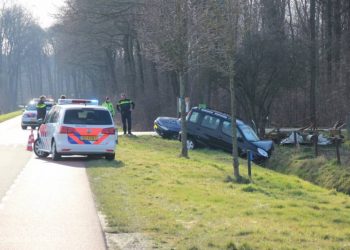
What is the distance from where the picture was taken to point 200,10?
20641 mm

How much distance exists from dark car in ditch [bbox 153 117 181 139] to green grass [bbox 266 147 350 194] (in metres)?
5.85

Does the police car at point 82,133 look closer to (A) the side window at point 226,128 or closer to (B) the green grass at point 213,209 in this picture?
(B) the green grass at point 213,209

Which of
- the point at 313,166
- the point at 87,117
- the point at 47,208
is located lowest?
the point at 313,166

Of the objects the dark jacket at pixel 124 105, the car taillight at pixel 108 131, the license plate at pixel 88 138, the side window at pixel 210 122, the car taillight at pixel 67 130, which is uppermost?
the dark jacket at pixel 124 105

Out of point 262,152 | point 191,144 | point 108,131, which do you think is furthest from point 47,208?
point 191,144

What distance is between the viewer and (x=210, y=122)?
85.1ft

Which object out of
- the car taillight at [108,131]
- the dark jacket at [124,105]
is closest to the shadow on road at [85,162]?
the car taillight at [108,131]

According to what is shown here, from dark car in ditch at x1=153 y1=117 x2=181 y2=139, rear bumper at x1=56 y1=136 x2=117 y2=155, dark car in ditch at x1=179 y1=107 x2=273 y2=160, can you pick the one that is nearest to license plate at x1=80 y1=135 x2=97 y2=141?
rear bumper at x1=56 y1=136 x2=117 y2=155

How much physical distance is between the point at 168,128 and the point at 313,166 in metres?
11.3

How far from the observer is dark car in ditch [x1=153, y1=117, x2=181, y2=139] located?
1247 inches

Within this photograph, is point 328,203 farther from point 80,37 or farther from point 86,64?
point 86,64

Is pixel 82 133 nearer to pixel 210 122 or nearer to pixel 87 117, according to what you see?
pixel 87 117

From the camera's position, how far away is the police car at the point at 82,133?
65.1 feet

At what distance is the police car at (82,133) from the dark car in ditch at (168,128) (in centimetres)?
1134
